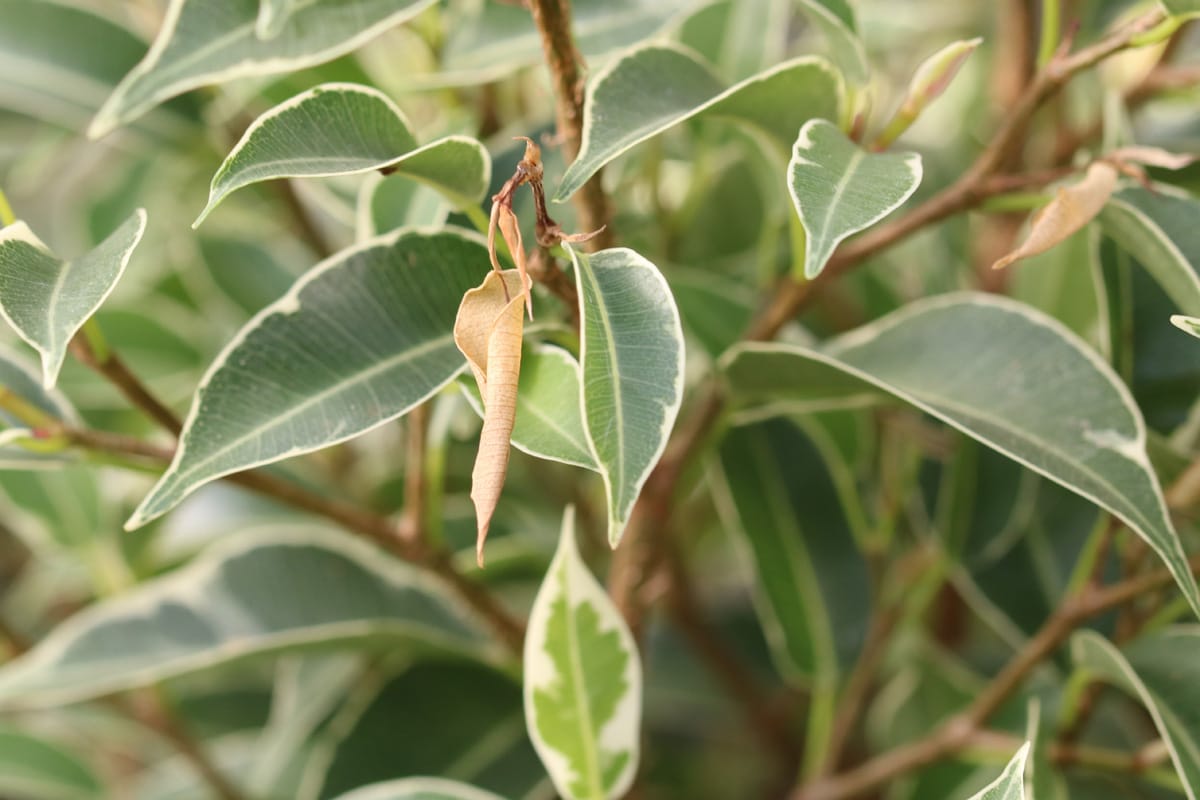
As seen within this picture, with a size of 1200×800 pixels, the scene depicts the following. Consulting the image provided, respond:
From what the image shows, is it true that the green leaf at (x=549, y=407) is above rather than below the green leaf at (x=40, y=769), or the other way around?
above

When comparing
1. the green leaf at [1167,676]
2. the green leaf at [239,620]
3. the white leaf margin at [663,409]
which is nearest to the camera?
the white leaf margin at [663,409]

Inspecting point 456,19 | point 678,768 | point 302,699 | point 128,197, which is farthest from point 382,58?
point 678,768

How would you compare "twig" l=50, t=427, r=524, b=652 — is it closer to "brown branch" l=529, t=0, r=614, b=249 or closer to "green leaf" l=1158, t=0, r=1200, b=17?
"brown branch" l=529, t=0, r=614, b=249

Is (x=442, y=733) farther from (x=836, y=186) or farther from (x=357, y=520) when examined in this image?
(x=836, y=186)

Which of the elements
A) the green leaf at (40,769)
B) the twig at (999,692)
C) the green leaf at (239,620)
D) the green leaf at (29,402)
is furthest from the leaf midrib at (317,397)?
the green leaf at (40,769)

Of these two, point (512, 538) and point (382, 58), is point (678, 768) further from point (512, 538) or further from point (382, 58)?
point (382, 58)

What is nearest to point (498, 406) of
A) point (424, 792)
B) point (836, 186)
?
point (836, 186)

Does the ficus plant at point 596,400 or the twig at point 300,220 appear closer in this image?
the ficus plant at point 596,400

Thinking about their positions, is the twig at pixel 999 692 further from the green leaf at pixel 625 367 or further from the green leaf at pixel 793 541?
the green leaf at pixel 625 367
